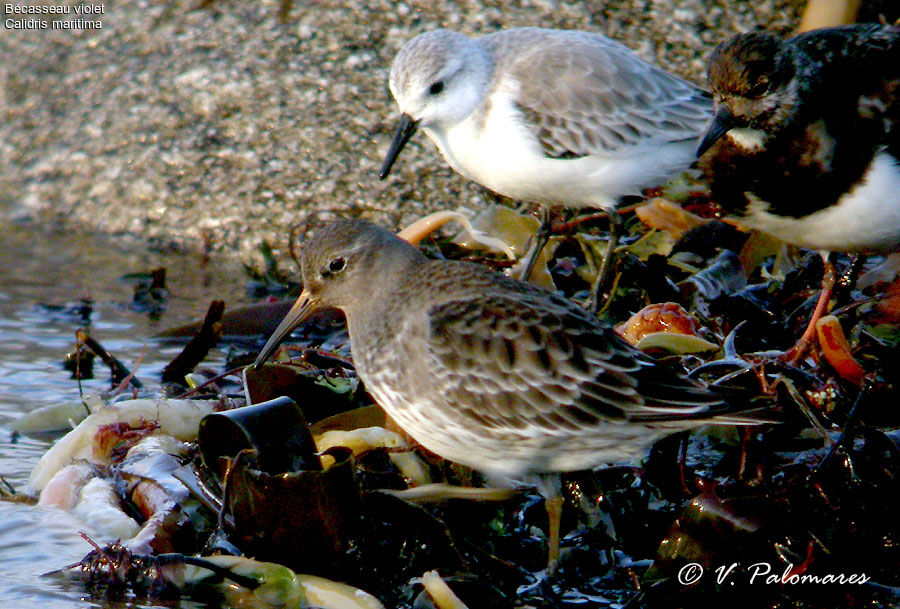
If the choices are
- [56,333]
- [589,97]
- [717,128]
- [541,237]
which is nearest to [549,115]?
[589,97]

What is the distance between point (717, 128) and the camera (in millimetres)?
3824

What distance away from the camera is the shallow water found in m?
3.36

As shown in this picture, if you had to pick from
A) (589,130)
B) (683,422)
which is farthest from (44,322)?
(683,422)

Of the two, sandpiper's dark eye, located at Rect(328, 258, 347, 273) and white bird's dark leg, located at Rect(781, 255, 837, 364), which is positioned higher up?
sandpiper's dark eye, located at Rect(328, 258, 347, 273)

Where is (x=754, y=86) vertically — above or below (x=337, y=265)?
above

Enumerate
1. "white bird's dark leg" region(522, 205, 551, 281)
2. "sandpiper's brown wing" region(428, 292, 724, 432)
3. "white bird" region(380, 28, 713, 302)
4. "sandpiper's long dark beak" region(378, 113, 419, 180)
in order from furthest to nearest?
1. "sandpiper's long dark beak" region(378, 113, 419, 180)
2. "white bird's dark leg" region(522, 205, 551, 281)
3. "white bird" region(380, 28, 713, 302)
4. "sandpiper's brown wing" region(428, 292, 724, 432)

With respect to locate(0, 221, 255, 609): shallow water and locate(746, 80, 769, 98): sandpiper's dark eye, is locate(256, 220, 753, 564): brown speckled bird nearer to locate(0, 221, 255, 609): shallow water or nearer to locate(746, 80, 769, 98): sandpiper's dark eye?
locate(0, 221, 255, 609): shallow water

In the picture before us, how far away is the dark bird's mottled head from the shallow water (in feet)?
7.90

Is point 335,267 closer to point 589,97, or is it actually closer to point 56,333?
point 589,97

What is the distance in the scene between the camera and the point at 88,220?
270 inches

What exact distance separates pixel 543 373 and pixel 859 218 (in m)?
1.41

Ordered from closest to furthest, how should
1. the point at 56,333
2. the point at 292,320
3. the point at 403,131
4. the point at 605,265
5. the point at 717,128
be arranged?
the point at 292,320
the point at 717,128
the point at 605,265
the point at 403,131
the point at 56,333

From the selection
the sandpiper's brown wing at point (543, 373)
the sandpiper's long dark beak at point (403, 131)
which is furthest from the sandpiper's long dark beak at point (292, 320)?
the sandpiper's long dark beak at point (403, 131)

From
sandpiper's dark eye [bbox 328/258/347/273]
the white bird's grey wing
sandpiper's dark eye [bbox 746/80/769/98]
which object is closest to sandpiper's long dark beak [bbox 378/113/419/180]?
the white bird's grey wing
